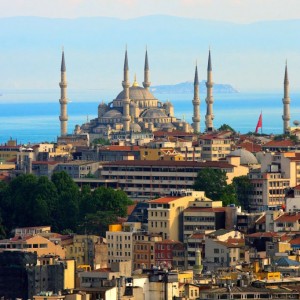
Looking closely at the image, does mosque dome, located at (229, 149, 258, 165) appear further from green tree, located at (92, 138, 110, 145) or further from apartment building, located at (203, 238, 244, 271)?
apartment building, located at (203, 238, 244, 271)

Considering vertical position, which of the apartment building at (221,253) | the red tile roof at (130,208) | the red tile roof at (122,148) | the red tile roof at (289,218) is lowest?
the apartment building at (221,253)

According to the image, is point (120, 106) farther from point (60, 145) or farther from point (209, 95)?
point (60, 145)

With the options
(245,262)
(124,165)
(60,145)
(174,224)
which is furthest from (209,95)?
(245,262)

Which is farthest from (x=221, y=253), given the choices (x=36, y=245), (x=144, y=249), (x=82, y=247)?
(x=36, y=245)

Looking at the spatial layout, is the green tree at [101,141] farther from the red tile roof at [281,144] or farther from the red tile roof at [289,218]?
the red tile roof at [289,218]

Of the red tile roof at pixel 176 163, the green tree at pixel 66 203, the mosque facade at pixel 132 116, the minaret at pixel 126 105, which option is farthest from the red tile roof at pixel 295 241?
the minaret at pixel 126 105

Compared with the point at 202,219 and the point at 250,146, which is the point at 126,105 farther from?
the point at 202,219
